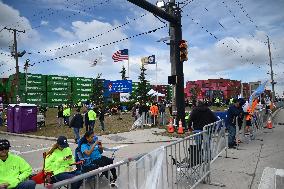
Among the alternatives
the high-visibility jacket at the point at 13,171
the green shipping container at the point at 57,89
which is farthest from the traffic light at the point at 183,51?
the green shipping container at the point at 57,89

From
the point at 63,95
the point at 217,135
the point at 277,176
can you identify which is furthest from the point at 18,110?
the point at 63,95

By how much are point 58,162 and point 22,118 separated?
1822 cm

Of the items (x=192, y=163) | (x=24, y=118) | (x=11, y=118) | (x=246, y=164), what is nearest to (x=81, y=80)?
(x=11, y=118)

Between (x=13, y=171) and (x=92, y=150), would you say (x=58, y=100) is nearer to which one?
(x=92, y=150)

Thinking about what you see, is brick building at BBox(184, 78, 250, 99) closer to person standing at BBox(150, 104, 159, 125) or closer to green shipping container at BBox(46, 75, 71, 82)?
green shipping container at BBox(46, 75, 71, 82)

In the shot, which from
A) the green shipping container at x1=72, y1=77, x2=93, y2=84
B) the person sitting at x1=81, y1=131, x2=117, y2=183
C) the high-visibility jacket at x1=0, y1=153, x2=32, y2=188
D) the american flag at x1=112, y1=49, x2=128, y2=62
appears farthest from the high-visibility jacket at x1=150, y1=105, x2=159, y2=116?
the green shipping container at x1=72, y1=77, x2=93, y2=84

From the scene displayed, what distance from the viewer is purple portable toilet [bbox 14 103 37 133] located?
22.9m

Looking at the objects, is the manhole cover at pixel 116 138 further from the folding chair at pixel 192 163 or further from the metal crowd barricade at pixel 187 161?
the folding chair at pixel 192 163

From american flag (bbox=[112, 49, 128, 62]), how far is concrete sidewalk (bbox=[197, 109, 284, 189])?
25.5 m

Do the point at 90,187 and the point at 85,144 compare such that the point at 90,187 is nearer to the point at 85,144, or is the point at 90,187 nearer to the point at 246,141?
the point at 85,144

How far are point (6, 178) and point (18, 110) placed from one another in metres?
19.1

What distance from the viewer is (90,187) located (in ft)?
12.1

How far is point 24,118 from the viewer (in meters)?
23.3

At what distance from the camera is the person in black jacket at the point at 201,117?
870cm
